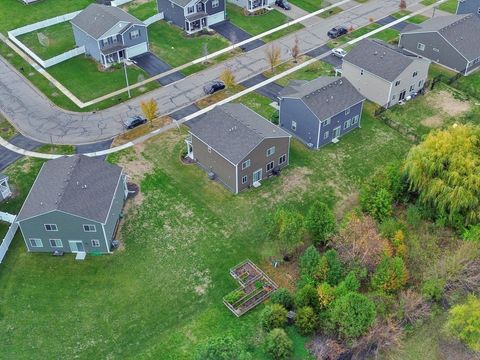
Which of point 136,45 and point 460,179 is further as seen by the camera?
point 136,45

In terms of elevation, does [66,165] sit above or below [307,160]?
above

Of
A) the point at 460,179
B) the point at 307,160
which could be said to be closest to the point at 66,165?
the point at 307,160

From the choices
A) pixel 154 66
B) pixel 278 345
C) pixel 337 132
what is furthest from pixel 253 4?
pixel 278 345

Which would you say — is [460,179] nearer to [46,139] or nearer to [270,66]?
[270,66]

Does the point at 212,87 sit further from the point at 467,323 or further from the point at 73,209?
the point at 467,323

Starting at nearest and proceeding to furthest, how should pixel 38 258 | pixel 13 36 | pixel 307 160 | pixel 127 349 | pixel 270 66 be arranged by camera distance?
pixel 127 349 → pixel 38 258 → pixel 307 160 → pixel 270 66 → pixel 13 36

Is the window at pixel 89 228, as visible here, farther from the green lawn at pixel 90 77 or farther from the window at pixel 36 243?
the green lawn at pixel 90 77

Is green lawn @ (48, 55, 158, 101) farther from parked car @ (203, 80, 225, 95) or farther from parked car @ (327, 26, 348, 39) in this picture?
parked car @ (327, 26, 348, 39)
